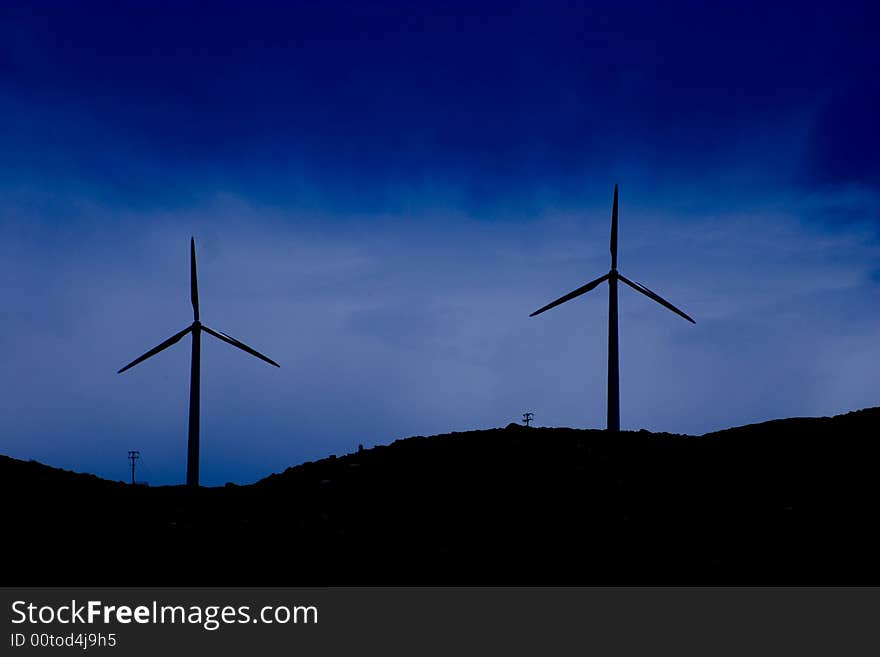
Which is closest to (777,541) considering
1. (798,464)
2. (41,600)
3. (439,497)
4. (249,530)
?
(798,464)

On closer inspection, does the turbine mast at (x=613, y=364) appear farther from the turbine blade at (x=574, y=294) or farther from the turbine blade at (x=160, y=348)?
the turbine blade at (x=160, y=348)

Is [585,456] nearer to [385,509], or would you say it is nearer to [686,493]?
[686,493]

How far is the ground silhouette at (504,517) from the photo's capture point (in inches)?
656

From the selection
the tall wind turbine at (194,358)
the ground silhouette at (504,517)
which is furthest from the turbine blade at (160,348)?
the ground silhouette at (504,517)

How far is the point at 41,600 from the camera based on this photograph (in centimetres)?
1470

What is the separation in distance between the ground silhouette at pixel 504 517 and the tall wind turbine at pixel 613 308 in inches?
474

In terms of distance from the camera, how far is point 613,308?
40.1m

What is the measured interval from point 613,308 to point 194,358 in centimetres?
2233

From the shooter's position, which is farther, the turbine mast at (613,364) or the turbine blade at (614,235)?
the turbine blade at (614,235)

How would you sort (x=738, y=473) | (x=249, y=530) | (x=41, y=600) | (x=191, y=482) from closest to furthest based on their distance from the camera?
(x=41, y=600), (x=249, y=530), (x=738, y=473), (x=191, y=482)

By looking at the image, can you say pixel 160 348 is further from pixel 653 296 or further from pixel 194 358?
pixel 653 296

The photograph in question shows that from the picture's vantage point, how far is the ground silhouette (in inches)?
656

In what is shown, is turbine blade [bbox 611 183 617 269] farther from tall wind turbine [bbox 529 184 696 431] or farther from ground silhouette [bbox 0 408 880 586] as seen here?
ground silhouette [bbox 0 408 880 586]

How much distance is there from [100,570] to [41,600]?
329 cm
